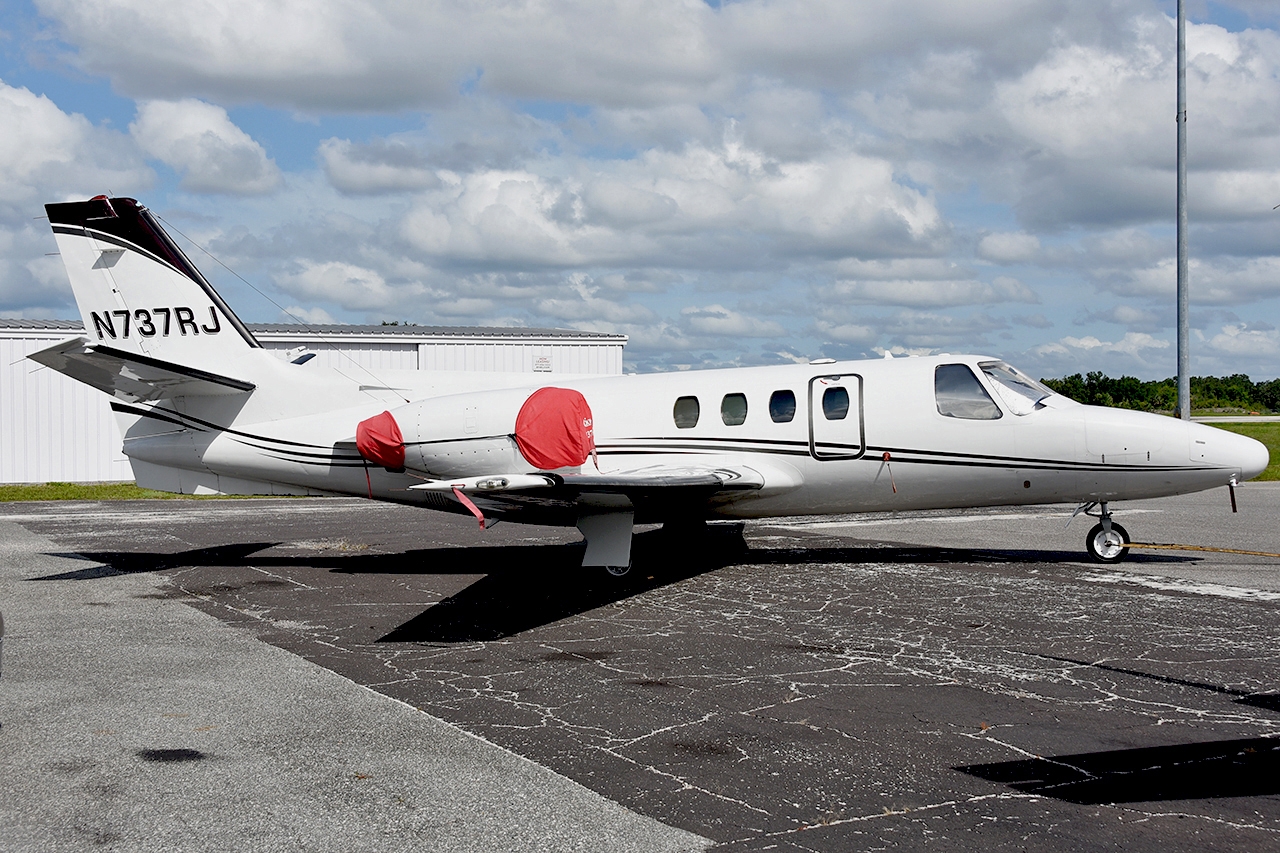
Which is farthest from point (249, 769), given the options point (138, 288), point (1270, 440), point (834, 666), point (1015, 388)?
point (1270, 440)

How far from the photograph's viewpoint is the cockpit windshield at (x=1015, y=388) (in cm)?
1359

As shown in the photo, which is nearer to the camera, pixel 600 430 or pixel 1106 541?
pixel 1106 541

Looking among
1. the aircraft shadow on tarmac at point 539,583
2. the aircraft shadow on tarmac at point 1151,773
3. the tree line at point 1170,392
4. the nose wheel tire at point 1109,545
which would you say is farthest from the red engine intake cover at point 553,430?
the tree line at point 1170,392

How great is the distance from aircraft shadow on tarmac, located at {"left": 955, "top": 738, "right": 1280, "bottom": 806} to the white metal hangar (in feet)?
81.9

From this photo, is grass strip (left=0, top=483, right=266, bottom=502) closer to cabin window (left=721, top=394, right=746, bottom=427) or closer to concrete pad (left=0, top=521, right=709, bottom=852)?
cabin window (left=721, top=394, right=746, bottom=427)

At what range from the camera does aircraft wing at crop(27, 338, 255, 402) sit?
520 inches

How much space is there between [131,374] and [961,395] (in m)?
11.1

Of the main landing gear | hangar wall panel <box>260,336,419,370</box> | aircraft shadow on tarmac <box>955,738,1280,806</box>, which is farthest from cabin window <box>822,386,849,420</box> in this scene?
hangar wall panel <box>260,336,419,370</box>

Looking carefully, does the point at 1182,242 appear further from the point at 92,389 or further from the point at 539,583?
the point at 92,389

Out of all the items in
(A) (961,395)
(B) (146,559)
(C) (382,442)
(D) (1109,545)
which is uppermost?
(A) (961,395)

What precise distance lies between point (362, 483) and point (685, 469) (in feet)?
15.1

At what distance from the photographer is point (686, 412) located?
1425cm

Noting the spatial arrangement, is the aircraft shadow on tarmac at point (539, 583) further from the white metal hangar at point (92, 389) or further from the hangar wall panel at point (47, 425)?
the hangar wall panel at point (47, 425)

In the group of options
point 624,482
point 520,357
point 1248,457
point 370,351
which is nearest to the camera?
point 624,482
